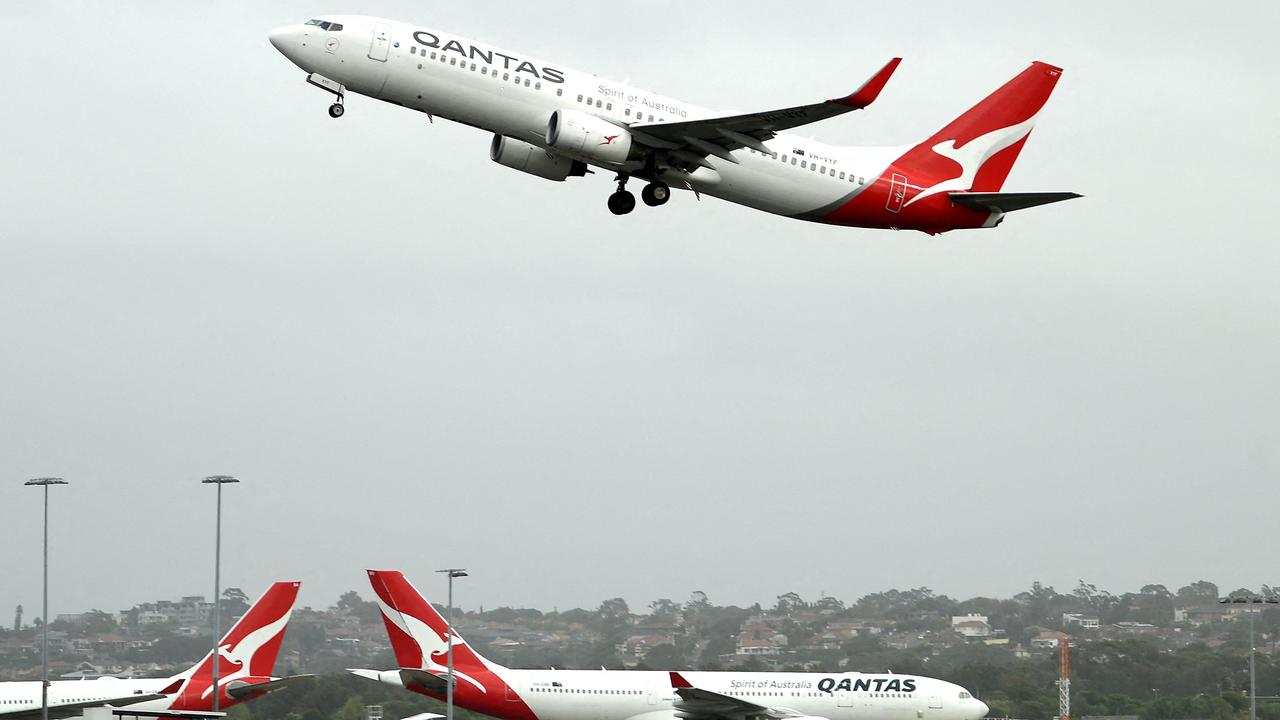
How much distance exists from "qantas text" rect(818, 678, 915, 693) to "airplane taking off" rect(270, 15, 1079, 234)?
1449cm

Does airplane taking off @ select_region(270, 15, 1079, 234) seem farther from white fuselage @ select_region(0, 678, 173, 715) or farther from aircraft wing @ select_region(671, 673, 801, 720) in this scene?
white fuselage @ select_region(0, 678, 173, 715)

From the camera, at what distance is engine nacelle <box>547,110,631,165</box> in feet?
139

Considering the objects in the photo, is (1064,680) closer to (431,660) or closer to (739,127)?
(431,660)

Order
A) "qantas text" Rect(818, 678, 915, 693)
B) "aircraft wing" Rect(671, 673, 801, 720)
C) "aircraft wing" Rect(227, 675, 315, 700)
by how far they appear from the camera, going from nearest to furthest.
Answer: "aircraft wing" Rect(671, 673, 801, 720) → "aircraft wing" Rect(227, 675, 315, 700) → "qantas text" Rect(818, 678, 915, 693)

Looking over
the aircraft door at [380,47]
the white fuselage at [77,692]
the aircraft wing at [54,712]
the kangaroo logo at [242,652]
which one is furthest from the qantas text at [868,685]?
the aircraft door at [380,47]

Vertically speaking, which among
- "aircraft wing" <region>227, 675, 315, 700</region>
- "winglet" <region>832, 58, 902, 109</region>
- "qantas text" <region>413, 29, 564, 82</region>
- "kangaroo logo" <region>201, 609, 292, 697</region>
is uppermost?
"qantas text" <region>413, 29, 564, 82</region>

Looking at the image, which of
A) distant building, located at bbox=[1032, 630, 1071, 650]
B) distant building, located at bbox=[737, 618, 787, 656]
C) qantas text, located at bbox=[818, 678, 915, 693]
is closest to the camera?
qantas text, located at bbox=[818, 678, 915, 693]

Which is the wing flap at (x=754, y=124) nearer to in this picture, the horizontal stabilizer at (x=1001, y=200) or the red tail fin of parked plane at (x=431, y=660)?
the horizontal stabilizer at (x=1001, y=200)

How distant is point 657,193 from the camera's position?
4581 cm

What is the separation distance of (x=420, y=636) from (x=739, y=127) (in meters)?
20.4

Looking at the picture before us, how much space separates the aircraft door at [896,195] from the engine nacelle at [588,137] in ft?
27.3

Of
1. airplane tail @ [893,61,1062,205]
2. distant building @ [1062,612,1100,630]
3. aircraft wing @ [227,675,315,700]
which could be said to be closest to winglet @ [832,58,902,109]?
airplane tail @ [893,61,1062,205]

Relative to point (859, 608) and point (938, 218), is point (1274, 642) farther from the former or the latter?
point (938, 218)

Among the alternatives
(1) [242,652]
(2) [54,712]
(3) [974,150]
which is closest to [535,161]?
(3) [974,150]
